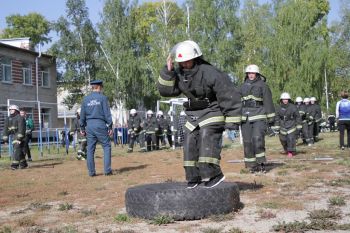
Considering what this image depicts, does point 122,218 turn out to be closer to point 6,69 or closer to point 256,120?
point 256,120

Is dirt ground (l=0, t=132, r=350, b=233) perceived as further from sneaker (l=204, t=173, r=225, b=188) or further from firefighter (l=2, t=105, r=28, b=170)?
firefighter (l=2, t=105, r=28, b=170)

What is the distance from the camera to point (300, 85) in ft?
134

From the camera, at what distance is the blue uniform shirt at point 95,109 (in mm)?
A: 10992

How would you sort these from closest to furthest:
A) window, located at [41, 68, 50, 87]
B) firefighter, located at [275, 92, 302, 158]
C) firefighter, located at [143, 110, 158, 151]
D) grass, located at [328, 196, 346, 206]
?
grass, located at [328, 196, 346, 206], firefighter, located at [275, 92, 302, 158], firefighter, located at [143, 110, 158, 151], window, located at [41, 68, 50, 87]

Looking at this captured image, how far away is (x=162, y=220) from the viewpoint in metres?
5.70

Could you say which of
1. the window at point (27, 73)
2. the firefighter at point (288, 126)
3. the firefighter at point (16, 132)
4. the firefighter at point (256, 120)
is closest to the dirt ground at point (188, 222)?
the firefighter at point (256, 120)

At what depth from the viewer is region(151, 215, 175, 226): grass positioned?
5676 millimetres

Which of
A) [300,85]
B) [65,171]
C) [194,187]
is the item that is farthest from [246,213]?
[300,85]

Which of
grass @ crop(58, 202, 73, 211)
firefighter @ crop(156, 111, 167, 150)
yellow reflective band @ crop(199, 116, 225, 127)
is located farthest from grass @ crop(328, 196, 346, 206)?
firefighter @ crop(156, 111, 167, 150)

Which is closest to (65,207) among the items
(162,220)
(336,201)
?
(162,220)

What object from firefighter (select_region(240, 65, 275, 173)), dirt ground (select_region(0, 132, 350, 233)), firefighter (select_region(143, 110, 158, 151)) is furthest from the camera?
firefighter (select_region(143, 110, 158, 151))

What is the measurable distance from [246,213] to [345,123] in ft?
39.6

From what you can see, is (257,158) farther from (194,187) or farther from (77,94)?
(77,94)

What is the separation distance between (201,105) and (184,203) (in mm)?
1222
